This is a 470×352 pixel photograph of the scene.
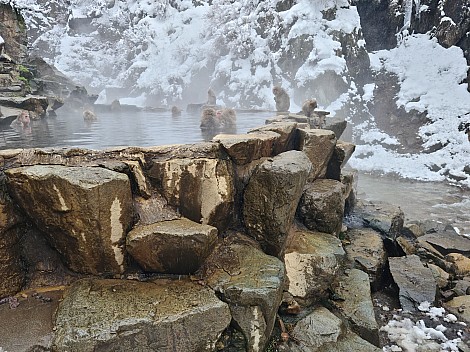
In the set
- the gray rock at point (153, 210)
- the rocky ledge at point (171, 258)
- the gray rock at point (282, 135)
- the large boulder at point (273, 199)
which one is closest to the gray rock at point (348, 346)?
the rocky ledge at point (171, 258)

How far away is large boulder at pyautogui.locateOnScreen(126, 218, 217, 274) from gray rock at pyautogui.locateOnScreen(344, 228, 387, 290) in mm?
3133

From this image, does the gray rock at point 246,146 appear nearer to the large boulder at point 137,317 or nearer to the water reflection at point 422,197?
the large boulder at point 137,317

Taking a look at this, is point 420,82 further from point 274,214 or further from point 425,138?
point 274,214

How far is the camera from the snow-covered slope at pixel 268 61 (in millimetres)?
20734

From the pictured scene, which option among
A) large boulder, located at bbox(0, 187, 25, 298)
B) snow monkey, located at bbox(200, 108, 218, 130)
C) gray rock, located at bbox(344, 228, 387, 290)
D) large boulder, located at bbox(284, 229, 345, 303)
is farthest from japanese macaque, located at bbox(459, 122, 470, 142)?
large boulder, located at bbox(0, 187, 25, 298)

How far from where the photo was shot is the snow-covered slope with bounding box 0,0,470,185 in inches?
816

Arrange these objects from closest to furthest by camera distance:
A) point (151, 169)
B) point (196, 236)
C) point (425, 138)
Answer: point (196, 236)
point (151, 169)
point (425, 138)

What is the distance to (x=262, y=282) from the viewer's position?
3281mm

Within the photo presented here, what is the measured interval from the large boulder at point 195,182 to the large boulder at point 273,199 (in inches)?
13.3

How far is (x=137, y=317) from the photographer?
273cm

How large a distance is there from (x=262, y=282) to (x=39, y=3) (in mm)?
76637

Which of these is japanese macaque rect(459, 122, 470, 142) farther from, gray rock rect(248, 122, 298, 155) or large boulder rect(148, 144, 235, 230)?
large boulder rect(148, 144, 235, 230)

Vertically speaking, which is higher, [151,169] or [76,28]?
[76,28]

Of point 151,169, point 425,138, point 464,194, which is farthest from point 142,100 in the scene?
point 151,169
